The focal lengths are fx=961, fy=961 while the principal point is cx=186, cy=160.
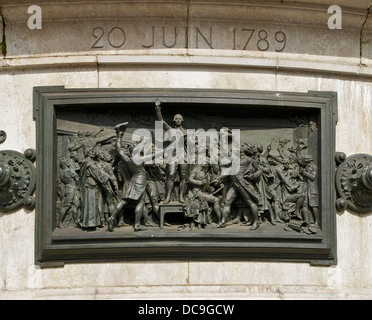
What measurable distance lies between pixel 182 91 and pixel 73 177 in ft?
6.09

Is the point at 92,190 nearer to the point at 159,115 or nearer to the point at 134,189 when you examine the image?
the point at 134,189

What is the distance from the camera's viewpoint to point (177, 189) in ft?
42.2

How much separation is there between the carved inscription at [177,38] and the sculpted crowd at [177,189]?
3.42 ft

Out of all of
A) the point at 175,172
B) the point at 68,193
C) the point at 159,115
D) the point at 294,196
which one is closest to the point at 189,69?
the point at 159,115

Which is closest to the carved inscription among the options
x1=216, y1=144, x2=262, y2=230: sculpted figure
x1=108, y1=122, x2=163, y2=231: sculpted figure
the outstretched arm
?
the outstretched arm

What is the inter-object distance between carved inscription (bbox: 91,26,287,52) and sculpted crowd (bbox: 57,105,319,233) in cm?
104

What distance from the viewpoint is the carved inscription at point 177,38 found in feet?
42.8

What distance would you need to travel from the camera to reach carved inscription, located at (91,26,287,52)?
1305 cm

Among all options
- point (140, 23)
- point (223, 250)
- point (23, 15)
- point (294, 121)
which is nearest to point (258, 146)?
point (294, 121)

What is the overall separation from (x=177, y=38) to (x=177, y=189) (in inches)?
80.9

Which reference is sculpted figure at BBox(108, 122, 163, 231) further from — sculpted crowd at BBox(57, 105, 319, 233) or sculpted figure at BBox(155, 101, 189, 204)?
sculpted figure at BBox(155, 101, 189, 204)

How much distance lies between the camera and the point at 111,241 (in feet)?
41.2

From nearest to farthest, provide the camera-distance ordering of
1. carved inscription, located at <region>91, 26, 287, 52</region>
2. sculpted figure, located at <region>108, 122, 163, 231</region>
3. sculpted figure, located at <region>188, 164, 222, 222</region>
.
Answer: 1. sculpted figure, located at <region>108, 122, 163, 231</region>
2. sculpted figure, located at <region>188, 164, 222, 222</region>
3. carved inscription, located at <region>91, 26, 287, 52</region>

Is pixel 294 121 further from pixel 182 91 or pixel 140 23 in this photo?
pixel 140 23
